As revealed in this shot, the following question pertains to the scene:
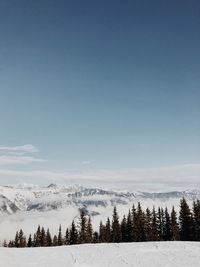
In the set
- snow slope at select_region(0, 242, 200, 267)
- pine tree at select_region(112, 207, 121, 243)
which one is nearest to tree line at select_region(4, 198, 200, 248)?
pine tree at select_region(112, 207, 121, 243)

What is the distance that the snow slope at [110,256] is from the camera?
18.9 m

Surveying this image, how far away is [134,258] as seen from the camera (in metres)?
20.3

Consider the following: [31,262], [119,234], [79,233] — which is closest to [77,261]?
[31,262]

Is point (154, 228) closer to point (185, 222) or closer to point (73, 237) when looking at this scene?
point (185, 222)

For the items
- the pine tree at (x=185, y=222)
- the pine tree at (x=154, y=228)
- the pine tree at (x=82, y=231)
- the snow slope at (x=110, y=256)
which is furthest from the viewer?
the pine tree at (x=82, y=231)

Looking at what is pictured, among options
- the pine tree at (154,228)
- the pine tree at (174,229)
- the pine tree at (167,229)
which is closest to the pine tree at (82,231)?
the pine tree at (154,228)

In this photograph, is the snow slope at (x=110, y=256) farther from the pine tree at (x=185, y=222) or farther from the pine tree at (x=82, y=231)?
the pine tree at (x=82, y=231)

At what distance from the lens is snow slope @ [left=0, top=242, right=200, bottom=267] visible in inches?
745

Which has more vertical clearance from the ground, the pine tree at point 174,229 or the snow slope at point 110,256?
the snow slope at point 110,256

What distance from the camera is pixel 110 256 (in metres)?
21.1

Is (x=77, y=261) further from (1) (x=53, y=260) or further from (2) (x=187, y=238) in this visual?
(2) (x=187, y=238)

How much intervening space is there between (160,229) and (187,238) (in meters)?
14.1

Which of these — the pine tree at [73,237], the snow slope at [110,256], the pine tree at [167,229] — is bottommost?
the pine tree at [73,237]

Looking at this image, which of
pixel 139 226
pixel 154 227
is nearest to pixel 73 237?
pixel 139 226
